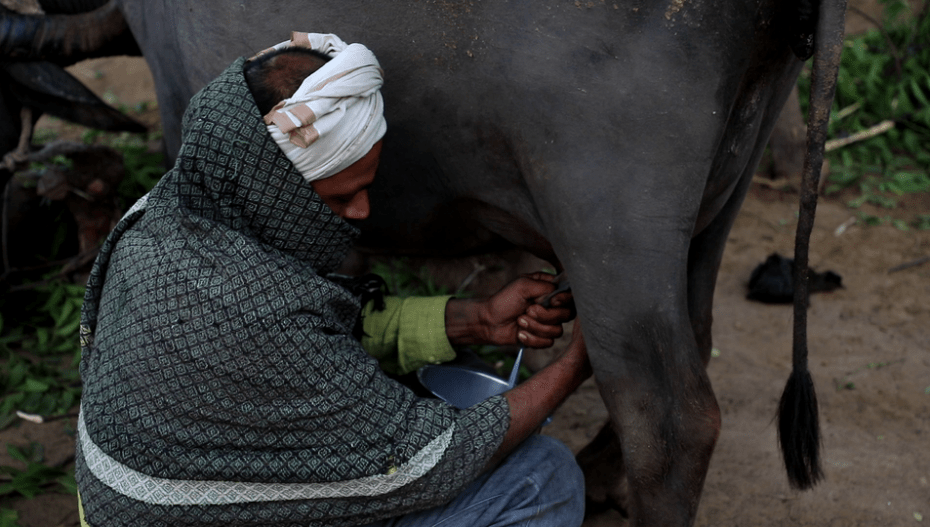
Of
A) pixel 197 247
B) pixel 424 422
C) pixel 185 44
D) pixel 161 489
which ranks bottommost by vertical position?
pixel 161 489

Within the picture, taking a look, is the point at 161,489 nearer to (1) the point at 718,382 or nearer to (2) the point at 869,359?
(1) the point at 718,382

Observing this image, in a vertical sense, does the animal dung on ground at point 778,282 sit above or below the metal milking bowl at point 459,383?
below

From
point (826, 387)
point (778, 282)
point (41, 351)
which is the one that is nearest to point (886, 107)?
point (778, 282)

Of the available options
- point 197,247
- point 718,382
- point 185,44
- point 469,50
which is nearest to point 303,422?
point 197,247

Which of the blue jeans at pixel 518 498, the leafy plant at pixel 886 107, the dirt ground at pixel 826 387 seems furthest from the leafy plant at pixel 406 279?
the leafy plant at pixel 886 107

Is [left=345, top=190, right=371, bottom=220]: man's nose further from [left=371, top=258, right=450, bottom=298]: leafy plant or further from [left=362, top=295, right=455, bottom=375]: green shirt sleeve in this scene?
[left=371, top=258, right=450, bottom=298]: leafy plant

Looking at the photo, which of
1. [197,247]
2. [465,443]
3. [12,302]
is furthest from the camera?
[12,302]

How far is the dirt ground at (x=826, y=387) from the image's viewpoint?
237 centimetres

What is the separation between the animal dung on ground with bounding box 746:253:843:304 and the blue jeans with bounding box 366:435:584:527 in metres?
2.10

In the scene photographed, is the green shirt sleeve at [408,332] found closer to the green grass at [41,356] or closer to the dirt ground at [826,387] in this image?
the dirt ground at [826,387]

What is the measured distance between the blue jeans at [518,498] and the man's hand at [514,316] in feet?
0.84

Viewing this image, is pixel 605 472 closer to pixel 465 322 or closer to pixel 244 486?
pixel 465 322

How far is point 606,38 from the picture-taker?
1.47 metres

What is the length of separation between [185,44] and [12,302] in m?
1.94
